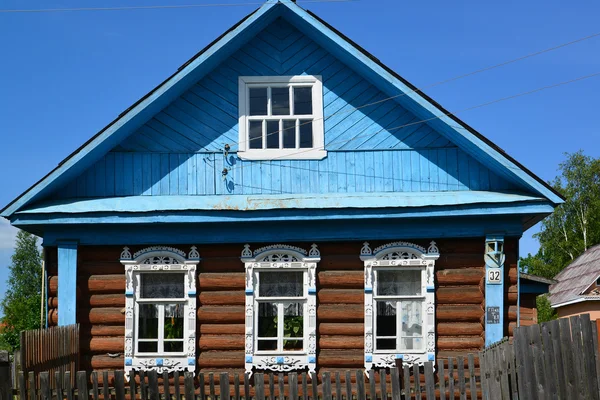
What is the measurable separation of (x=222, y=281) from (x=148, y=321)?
53.3 inches

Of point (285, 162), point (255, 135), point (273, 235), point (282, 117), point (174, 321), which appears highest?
point (282, 117)

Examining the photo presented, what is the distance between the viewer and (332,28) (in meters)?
13.8

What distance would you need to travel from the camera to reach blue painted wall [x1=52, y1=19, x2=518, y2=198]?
14.2m

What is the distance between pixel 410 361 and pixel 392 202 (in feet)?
8.26

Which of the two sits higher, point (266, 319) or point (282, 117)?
point (282, 117)

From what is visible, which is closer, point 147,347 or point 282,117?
point 147,347

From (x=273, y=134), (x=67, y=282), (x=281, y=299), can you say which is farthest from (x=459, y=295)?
(x=67, y=282)

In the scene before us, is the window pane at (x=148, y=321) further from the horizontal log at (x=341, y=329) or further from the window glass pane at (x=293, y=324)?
the horizontal log at (x=341, y=329)

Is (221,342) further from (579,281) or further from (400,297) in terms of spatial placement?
(579,281)

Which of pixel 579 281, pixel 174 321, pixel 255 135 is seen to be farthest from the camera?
pixel 579 281

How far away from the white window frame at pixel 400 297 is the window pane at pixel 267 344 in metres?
1.45

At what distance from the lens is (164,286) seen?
1428 centimetres

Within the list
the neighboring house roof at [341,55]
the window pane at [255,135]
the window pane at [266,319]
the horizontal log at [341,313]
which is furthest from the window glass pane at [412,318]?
the window pane at [255,135]

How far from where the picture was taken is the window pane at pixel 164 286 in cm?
1427
